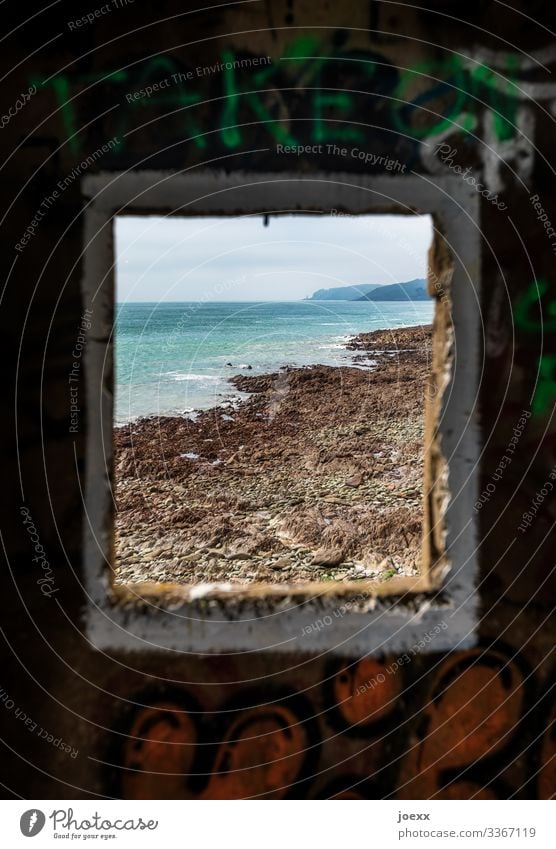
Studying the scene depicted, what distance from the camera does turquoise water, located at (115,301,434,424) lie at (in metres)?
19.1

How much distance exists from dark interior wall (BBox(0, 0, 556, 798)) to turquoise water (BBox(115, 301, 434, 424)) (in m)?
13.8

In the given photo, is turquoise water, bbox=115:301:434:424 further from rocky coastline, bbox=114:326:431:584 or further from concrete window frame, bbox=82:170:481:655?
concrete window frame, bbox=82:170:481:655

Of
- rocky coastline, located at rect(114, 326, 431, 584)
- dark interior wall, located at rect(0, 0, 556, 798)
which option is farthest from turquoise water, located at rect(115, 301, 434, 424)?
dark interior wall, located at rect(0, 0, 556, 798)

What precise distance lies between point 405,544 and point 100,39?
8432 mm

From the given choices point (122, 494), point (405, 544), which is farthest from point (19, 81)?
point (122, 494)

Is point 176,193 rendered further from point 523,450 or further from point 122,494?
point 122,494

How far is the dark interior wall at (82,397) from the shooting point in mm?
1923

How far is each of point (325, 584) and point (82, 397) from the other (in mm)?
1070

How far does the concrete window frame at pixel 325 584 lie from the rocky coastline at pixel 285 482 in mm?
3849
